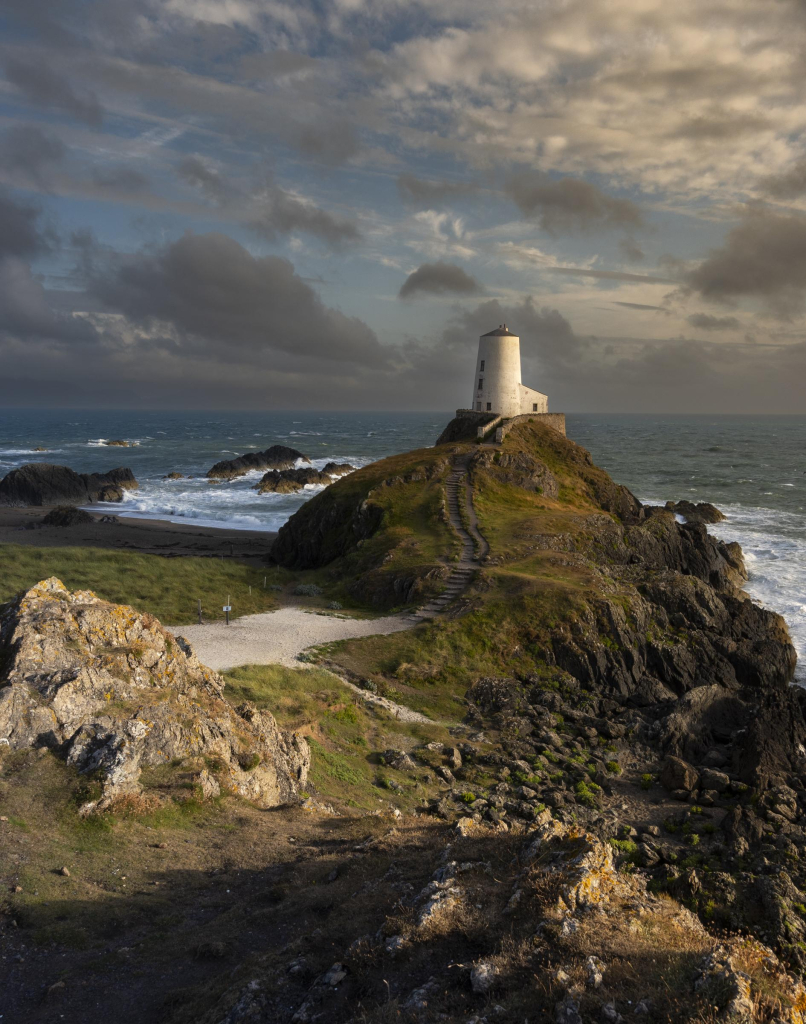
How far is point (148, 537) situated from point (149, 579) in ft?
75.0

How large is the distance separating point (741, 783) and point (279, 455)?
102 meters

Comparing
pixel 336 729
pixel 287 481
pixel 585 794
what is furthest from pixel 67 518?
pixel 585 794

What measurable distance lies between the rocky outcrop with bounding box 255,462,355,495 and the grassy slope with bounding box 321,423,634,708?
1895 inches

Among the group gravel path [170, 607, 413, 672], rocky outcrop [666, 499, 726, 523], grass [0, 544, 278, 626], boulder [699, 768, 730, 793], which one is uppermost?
rocky outcrop [666, 499, 726, 523]

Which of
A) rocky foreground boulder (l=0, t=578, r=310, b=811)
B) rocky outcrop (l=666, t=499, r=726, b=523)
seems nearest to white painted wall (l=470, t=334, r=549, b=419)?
rocky outcrop (l=666, t=499, r=726, b=523)

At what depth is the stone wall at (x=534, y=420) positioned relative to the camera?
6266cm

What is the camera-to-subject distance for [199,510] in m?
77.0

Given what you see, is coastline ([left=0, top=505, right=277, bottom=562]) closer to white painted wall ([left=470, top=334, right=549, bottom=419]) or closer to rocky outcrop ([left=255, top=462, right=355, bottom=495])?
Result: rocky outcrop ([left=255, top=462, right=355, bottom=495])

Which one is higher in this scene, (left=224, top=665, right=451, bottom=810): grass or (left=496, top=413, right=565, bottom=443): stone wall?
(left=496, top=413, right=565, bottom=443): stone wall

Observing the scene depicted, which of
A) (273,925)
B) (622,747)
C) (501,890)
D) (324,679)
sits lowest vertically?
(622,747)

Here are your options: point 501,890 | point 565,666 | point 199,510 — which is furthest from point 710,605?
point 199,510

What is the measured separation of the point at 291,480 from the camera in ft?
304

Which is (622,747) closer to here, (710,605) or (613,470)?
(710,605)

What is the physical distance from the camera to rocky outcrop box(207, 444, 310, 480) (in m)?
104
